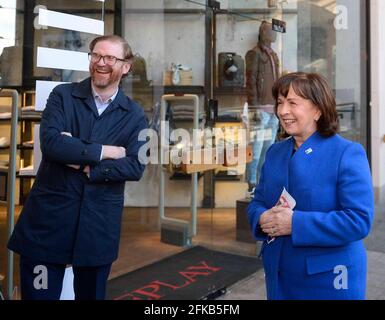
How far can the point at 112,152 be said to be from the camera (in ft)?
6.58

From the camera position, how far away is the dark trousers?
6.67ft

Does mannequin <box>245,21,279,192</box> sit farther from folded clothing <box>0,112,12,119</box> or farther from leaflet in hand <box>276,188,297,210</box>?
leaflet in hand <box>276,188,297,210</box>

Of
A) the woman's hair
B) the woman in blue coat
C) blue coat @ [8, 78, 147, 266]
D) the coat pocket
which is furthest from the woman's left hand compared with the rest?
blue coat @ [8, 78, 147, 266]

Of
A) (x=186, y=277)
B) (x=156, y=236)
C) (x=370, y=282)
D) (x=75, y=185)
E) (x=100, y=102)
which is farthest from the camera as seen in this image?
(x=156, y=236)

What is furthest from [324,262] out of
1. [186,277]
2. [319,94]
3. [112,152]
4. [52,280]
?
[186,277]

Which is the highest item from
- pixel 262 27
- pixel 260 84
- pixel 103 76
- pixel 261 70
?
pixel 262 27

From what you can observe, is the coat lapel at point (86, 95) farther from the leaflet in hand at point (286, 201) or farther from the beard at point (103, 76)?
the leaflet in hand at point (286, 201)

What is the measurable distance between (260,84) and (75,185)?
3419 mm

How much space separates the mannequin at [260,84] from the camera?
504 centimetres

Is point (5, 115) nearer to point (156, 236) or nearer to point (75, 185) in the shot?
point (75, 185)

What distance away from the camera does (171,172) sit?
15.8 feet
